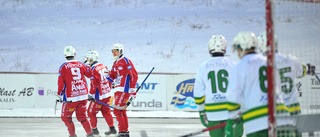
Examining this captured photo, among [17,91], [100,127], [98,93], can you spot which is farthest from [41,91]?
[98,93]

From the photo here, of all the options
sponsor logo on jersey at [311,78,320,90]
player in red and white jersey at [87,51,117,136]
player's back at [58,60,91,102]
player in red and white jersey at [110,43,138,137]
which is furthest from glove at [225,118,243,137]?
sponsor logo on jersey at [311,78,320,90]

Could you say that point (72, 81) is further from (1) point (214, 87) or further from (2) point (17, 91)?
(2) point (17, 91)

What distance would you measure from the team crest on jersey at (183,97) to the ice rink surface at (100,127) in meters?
1.15

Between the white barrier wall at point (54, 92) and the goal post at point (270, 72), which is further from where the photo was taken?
the white barrier wall at point (54, 92)

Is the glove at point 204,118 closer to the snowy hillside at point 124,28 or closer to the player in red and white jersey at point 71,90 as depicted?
the player in red and white jersey at point 71,90

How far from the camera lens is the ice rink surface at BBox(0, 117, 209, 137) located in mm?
10321

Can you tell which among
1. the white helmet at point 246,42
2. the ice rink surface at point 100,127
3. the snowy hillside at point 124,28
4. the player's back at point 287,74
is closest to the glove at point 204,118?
the player's back at point 287,74

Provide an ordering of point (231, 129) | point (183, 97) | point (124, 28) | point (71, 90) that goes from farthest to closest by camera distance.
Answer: point (124, 28) → point (183, 97) → point (71, 90) → point (231, 129)

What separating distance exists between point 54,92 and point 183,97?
3730 millimetres

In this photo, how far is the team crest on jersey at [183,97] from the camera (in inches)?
558

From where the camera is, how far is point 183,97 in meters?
14.2

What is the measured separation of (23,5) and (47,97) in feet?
56.3

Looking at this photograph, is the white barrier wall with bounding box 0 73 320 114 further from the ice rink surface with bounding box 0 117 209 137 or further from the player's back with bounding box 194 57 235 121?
the player's back with bounding box 194 57 235 121

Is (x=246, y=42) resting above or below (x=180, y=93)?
above
